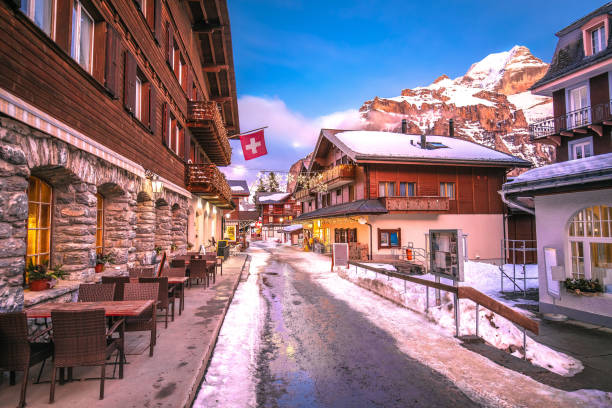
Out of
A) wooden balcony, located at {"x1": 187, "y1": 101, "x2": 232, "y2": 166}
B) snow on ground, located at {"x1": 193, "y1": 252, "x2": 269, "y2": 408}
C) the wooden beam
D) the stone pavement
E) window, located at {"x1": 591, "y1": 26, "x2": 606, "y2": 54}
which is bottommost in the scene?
snow on ground, located at {"x1": 193, "y1": 252, "x2": 269, "y2": 408}

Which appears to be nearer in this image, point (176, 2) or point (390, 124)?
point (176, 2)

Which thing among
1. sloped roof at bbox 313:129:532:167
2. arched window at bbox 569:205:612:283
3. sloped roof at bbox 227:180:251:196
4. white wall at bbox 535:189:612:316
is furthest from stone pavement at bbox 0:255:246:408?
sloped roof at bbox 227:180:251:196

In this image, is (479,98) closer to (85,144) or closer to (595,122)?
(595,122)

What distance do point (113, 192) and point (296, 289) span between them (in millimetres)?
7043

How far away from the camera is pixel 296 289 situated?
12680mm

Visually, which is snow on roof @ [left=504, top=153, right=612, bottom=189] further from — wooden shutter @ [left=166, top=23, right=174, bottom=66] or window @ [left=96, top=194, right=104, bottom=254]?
wooden shutter @ [left=166, top=23, right=174, bottom=66]

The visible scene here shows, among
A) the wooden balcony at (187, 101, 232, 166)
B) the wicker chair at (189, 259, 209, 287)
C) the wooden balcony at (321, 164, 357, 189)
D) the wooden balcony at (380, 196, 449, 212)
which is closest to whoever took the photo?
the wicker chair at (189, 259, 209, 287)

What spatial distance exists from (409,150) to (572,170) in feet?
63.0

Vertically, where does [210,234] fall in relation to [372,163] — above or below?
below

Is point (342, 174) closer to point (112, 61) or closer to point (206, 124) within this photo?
point (206, 124)

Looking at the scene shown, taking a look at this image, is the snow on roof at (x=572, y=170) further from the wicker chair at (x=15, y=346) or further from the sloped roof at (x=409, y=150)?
the sloped roof at (x=409, y=150)

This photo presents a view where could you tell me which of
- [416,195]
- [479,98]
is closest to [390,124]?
Answer: [479,98]

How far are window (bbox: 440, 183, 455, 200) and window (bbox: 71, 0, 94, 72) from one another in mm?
25101

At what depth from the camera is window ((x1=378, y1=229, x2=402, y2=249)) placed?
82.9 feet
